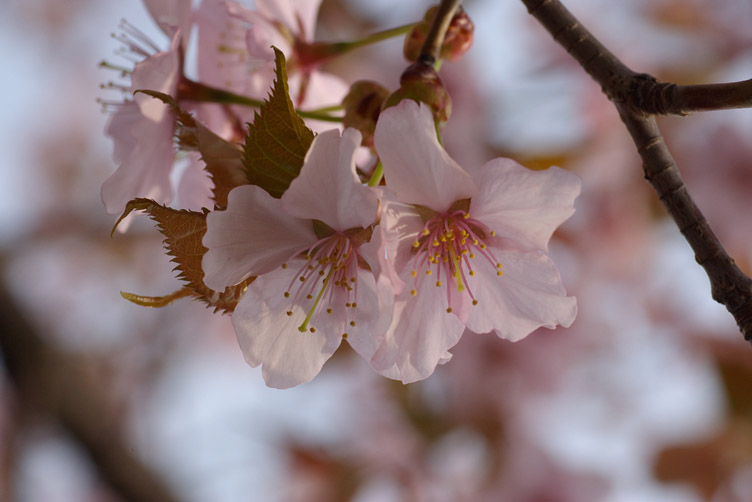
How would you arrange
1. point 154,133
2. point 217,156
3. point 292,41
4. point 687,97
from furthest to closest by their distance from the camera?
point 292,41
point 154,133
point 217,156
point 687,97

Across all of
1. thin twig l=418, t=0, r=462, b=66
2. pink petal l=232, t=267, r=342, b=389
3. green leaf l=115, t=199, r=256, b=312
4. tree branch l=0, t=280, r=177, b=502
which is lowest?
tree branch l=0, t=280, r=177, b=502

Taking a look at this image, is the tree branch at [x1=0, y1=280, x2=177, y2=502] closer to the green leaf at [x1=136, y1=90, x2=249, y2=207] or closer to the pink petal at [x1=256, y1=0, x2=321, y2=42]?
the pink petal at [x1=256, y1=0, x2=321, y2=42]

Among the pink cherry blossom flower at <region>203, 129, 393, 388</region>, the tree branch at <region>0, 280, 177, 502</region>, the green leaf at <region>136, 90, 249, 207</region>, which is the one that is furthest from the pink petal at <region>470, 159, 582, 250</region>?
the tree branch at <region>0, 280, 177, 502</region>

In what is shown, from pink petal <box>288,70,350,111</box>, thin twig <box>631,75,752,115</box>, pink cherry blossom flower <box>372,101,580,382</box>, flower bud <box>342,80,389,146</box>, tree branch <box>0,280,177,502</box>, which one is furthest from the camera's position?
tree branch <box>0,280,177,502</box>

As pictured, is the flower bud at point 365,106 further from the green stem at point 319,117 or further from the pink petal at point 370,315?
the pink petal at point 370,315

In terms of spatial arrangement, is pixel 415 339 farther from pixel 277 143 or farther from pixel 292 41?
pixel 292 41

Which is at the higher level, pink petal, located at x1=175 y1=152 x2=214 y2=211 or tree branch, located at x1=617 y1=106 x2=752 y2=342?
tree branch, located at x1=617 y1=106 x2=752 y2=342

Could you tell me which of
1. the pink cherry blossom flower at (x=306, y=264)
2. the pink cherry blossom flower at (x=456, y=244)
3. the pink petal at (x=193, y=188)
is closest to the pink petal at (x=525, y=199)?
the pink cherry blossom flower at (x=456, y=244)

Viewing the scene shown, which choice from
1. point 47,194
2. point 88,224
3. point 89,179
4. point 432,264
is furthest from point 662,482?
point 47,194

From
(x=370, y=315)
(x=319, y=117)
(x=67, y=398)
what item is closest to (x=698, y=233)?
(x=370, y=315)
